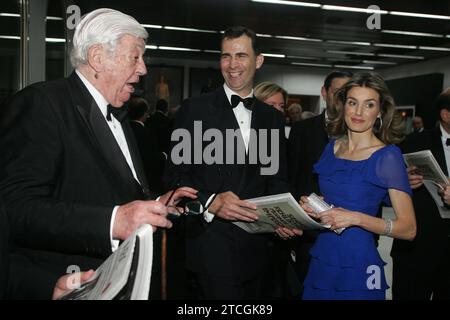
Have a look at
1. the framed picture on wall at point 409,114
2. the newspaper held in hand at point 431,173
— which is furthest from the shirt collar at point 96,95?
the framed picture on wall at point 409,114

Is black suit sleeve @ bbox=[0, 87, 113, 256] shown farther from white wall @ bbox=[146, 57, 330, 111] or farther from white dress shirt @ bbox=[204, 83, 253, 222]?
white wall @ bbox=[146, 57, 330, 111]

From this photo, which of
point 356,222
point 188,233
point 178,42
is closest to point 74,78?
point 188,233

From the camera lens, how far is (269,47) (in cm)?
1281

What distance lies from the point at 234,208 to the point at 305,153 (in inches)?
43.0

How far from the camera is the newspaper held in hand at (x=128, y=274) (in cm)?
81

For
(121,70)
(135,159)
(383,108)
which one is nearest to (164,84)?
(383,108)

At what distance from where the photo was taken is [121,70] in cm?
156

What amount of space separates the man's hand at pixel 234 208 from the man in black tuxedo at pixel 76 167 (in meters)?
0.47

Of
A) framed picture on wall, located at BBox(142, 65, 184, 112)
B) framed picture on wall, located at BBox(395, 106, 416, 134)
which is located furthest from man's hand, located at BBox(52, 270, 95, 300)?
framed picture on wall, located at BBox(395, 106, 416, 134)

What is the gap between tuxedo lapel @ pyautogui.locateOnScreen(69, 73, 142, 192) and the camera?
4.64ft

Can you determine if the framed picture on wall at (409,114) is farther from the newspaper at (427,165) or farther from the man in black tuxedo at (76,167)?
the man in black tuxedo at (76,167)

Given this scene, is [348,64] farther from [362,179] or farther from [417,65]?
[362,179]

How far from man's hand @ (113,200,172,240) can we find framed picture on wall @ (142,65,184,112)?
13.3 metres

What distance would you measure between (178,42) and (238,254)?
36.4 feet
